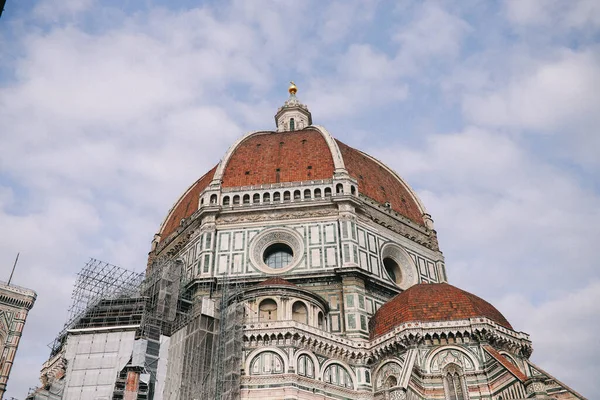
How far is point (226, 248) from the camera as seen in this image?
29750mm

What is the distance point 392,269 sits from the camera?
31891 millimetres

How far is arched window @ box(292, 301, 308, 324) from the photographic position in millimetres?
25500

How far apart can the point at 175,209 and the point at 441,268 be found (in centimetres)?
1728

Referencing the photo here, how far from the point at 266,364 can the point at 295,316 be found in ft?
9.82

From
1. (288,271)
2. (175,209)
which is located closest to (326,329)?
(288,271)

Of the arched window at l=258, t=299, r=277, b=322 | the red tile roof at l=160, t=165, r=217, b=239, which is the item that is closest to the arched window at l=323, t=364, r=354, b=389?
the arched window at l=258, t=299, r=277, b=322

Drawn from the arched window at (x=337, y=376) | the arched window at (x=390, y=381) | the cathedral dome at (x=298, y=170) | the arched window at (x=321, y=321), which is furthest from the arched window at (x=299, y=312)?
the cathedral dome at (x=298, y=170)

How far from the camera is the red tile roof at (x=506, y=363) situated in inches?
828

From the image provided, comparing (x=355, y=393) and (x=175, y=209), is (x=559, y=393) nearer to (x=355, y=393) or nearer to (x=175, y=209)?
(x=355, y=393)

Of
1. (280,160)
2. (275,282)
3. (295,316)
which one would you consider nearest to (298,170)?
(280,160)

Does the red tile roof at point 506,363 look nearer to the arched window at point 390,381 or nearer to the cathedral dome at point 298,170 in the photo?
the arched window at point 390,381

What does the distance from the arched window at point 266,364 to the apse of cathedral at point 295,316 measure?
0.04 m

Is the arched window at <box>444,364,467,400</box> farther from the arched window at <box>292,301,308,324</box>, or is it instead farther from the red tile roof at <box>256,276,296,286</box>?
the red tile roof at <box>256,276,296,286</box>

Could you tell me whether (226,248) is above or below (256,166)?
below
